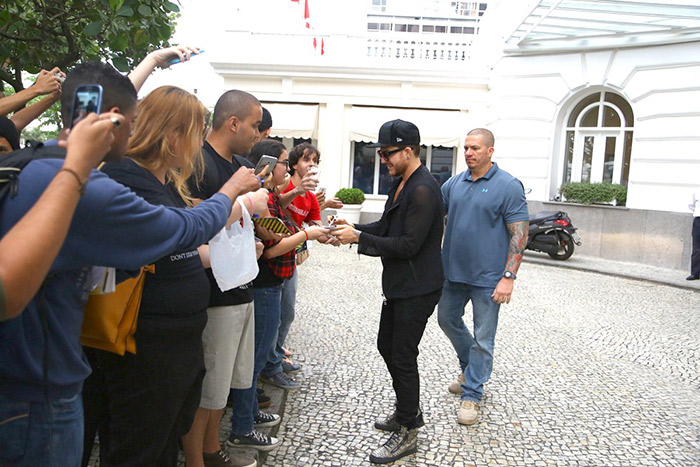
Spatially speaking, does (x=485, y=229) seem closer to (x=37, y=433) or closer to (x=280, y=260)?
(x=280, y=260)

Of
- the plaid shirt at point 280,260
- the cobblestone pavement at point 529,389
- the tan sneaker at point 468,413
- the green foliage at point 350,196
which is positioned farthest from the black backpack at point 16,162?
the green foliage at point 350,196

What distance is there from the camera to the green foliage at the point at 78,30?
3.52m

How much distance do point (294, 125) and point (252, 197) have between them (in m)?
14.6

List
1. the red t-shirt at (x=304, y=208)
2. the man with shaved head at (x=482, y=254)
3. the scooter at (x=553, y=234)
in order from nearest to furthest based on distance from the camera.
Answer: the man with shaved head at (x=482, y=254)
the red t-shirt at (x=304, y=208)
the scooter at (x=553, y=234)

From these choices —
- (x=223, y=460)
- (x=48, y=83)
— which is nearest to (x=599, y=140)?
(x=223, y=460)

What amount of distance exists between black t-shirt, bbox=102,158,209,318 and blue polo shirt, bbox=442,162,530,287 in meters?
2.39

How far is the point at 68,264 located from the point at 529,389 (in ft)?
13.4

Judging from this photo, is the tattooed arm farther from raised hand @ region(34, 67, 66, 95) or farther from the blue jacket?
raised hand @ region(34, 67, 66, 95)

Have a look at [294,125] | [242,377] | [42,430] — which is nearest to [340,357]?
[242,377]

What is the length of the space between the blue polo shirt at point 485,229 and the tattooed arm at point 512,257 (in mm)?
52

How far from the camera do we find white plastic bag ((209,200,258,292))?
245 centimetres

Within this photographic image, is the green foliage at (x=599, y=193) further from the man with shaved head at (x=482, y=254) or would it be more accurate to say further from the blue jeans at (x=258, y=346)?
the blue jeans at (x=258, y=346)

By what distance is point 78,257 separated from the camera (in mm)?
1438

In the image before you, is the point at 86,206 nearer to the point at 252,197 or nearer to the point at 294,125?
the point at 252,197
